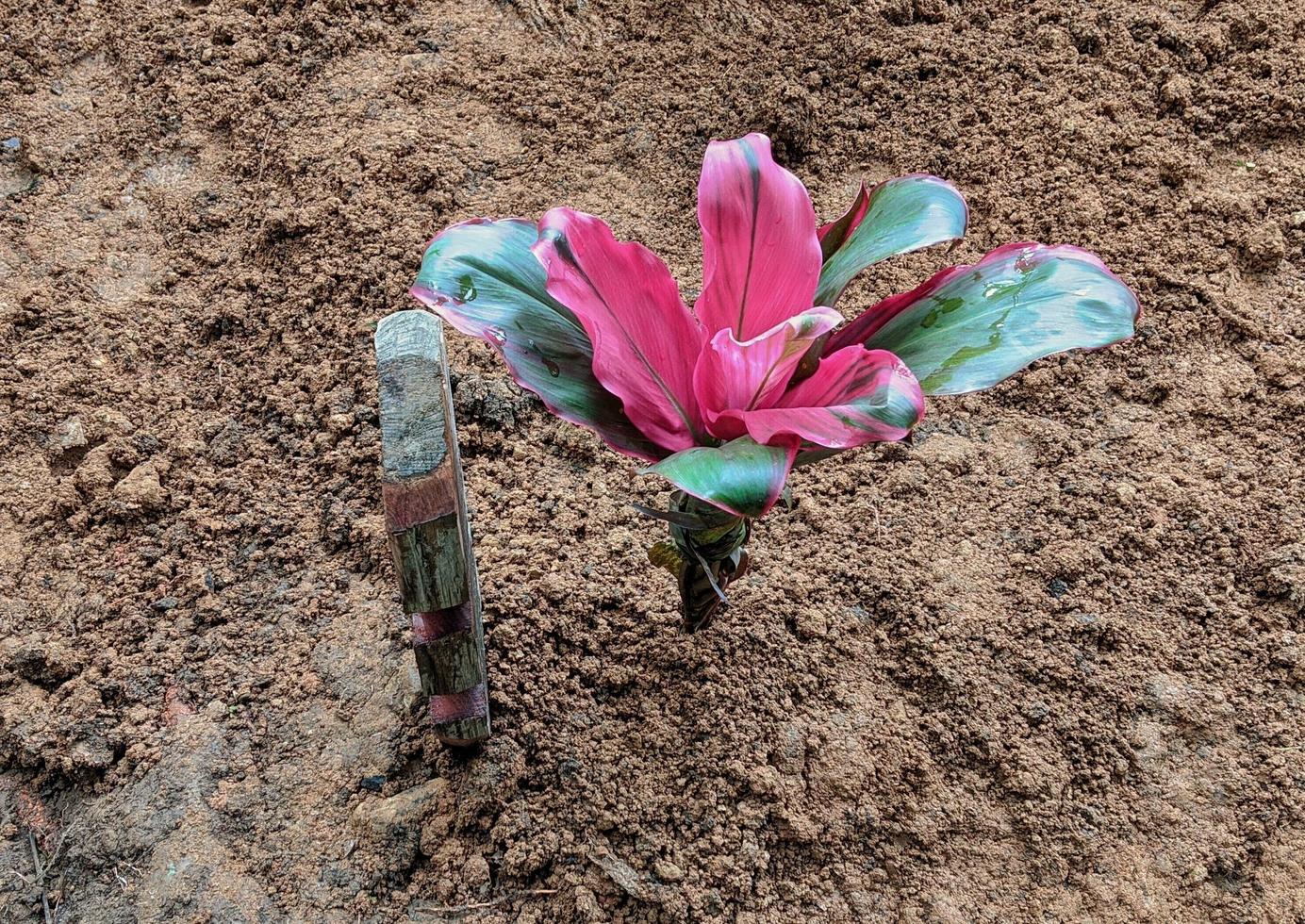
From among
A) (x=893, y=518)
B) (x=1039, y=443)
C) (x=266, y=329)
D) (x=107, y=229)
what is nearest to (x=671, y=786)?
(x=893, y=518)

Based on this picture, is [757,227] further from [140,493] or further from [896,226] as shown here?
[140,493]

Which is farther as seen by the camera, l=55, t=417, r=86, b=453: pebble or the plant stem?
l=55, t=417, r=86, b=453: pebble

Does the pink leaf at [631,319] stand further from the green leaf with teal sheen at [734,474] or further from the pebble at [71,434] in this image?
the pebble at [71,434]

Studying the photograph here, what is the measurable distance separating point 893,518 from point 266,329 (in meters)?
1.17

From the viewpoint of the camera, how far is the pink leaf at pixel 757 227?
981 millimetres

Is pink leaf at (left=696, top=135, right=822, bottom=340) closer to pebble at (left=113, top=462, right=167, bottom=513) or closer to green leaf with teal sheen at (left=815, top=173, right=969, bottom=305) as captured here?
green leaf with teal sheen at (left=815, top=173, right=969, bottom=305)

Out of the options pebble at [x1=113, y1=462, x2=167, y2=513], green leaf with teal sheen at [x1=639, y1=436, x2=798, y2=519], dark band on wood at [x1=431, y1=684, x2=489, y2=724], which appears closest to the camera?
green leaf with teal sheen at [x1=639, y1=436, x2=798, y2=519]

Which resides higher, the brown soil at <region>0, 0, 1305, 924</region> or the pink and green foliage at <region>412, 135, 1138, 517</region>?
the pink and green foliage at <region>412, 135, 1138, 517</region>

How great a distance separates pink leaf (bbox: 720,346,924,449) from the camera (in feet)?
2.75

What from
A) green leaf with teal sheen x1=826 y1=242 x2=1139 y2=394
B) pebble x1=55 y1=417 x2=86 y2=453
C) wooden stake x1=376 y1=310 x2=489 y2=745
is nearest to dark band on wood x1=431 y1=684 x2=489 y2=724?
wooden stake x1=376 y1=310 x2=489 y2=745

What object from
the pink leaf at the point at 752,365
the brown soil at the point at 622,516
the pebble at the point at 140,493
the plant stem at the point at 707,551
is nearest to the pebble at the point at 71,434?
the brown soil at the point at 622,516

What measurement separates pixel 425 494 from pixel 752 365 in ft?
1.11

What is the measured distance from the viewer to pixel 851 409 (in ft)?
2.83

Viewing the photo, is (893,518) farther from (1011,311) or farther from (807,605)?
(1011,311)
